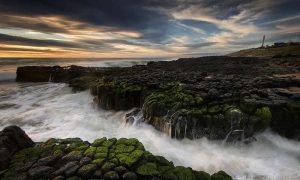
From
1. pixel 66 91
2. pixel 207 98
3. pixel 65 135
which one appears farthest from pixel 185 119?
pixel 66 91

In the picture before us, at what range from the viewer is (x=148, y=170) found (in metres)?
5.49

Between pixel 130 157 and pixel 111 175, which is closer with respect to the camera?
pixel 111 175

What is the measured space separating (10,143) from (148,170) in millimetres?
4160

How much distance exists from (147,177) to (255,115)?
5.41 m

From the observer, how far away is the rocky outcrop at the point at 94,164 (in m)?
5.35

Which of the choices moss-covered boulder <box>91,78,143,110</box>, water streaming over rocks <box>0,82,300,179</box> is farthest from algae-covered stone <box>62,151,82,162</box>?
moss-covered boulder <box>91,78,143,110</box>

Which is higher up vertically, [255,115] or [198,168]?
[255,115]

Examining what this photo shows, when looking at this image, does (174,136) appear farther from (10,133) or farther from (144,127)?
(10,133)

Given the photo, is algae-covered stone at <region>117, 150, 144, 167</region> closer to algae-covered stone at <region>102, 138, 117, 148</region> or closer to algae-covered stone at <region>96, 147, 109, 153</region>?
algae-covered stone at <region>96, 147, 109, 153</region>

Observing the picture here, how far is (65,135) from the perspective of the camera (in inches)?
418

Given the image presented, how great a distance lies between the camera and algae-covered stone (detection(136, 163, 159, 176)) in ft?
17.7

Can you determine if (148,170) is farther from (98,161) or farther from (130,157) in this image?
(98,161)

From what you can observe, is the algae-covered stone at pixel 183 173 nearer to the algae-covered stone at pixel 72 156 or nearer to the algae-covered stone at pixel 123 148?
the algae-covered stone at pixel 123 148

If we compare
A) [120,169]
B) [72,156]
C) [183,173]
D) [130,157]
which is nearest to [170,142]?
[130,157]
